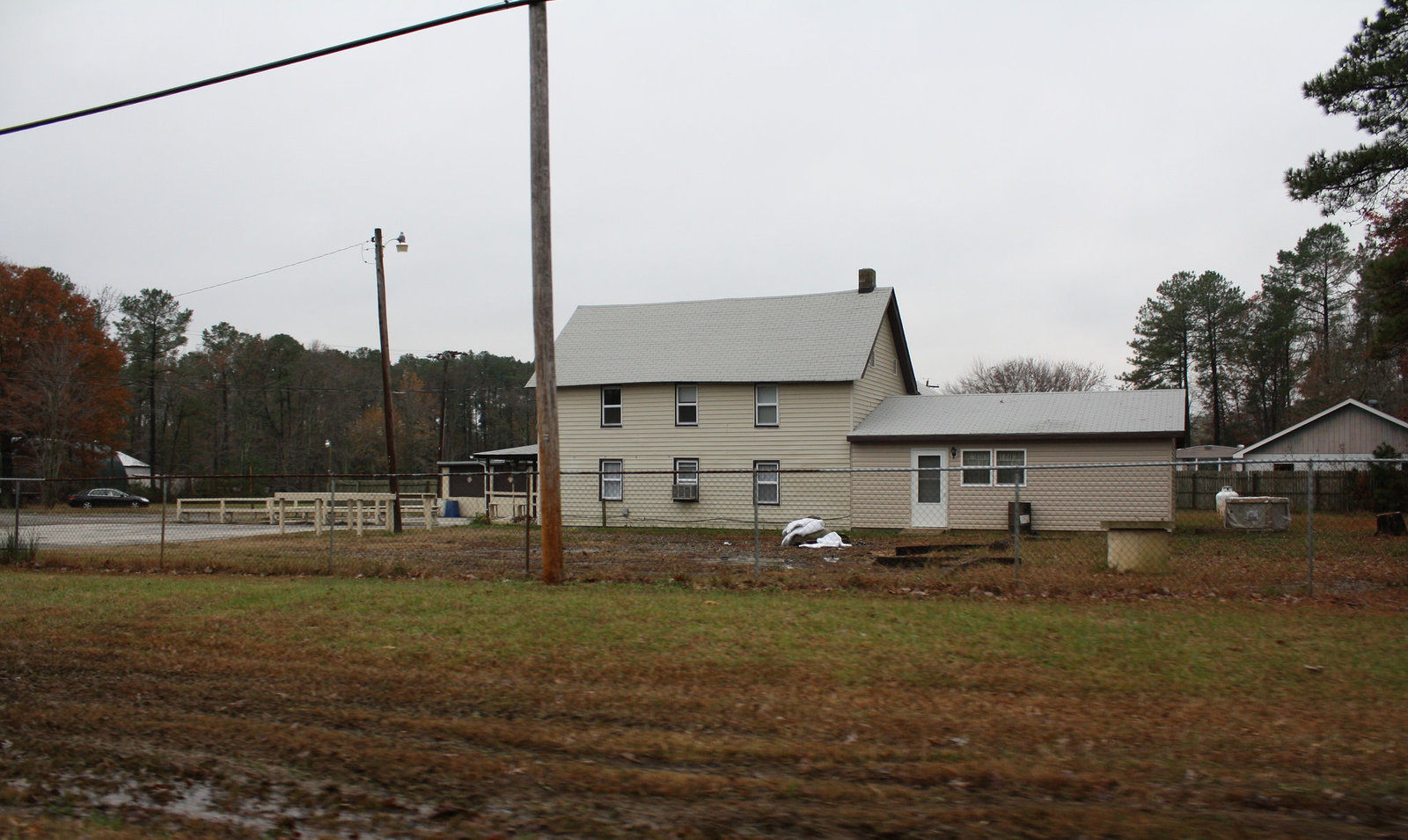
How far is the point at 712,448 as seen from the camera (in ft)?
91.4

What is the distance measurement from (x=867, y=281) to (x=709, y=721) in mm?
25239

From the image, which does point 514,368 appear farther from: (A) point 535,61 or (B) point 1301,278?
(A) point 535,61

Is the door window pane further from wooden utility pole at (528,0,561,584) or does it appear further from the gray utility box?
wooden utility pole at (528,0,561,584)

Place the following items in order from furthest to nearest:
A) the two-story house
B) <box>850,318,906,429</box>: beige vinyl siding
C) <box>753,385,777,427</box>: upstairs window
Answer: <box>753,385,777,427</box>: upstairs window, <box>850,318,906,429</box>: beige vinyl siding, the two-story house

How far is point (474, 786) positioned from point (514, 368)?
84.5 meters

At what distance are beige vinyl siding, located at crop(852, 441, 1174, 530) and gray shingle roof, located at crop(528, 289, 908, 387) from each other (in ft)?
10.9

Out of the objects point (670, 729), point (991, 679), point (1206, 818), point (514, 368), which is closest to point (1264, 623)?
point (991, 679)

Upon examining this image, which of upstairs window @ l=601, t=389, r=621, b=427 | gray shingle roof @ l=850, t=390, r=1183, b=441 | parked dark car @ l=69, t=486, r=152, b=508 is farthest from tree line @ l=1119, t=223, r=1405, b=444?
parked dark car @ l=69, t=486, r=152, b=508

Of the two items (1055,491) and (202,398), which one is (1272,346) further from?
(202,398)

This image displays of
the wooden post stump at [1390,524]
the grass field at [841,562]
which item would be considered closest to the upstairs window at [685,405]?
the grass field at [841,562]

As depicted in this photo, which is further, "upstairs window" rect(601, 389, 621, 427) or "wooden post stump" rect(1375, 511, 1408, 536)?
"upstairs window" rect(601, 389, 621, 427)

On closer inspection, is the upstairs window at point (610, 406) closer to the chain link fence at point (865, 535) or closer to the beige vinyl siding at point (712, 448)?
the beige vinyl siding at point (712, 448)

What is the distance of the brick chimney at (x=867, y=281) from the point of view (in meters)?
30.0

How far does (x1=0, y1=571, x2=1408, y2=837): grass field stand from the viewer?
15.1 feet
